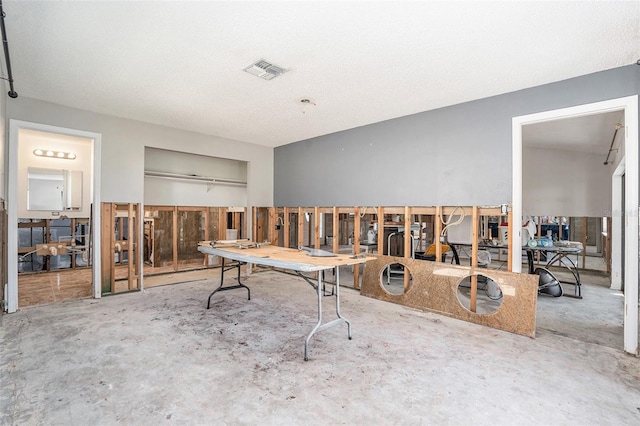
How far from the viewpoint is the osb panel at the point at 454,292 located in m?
3.31

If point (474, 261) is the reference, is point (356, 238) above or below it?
above

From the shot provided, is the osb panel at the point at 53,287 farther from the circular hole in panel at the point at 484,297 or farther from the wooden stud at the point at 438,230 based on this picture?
the circular hole in panel at the point at 484,297

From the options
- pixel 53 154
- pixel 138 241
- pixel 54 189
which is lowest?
pixel 138 241

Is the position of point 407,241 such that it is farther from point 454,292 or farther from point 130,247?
point 130,247

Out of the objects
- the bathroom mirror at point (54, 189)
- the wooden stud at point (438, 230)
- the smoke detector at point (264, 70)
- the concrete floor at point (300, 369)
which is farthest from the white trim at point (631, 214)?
the bathroom mirror at point (54, 189)

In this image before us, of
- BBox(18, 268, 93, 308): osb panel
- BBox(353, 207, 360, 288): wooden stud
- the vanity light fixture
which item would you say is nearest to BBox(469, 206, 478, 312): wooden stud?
BBox(353, 207, 360, 288): wooden stud

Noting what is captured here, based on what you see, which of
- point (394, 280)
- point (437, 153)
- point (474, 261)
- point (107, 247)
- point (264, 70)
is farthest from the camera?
point (394, 280)

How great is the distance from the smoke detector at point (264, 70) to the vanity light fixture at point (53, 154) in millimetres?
5644

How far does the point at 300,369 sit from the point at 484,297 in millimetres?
3412

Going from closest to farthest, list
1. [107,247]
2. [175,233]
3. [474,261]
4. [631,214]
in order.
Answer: [631,214] < [474,261] < [107,247] < [175,233]

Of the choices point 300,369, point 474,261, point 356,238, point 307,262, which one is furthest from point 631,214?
point 300,369

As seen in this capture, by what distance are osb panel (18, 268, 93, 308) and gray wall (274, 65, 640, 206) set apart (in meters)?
3.97

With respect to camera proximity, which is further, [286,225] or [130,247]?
[286,225]

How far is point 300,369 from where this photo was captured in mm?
2518
